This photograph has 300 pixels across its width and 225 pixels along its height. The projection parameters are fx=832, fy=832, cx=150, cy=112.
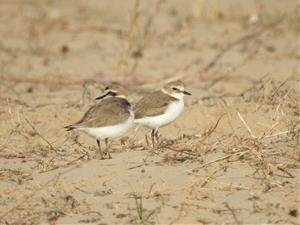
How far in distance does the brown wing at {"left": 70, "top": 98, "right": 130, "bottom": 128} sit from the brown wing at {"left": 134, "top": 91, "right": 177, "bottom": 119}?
501 mm

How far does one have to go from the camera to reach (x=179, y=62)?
45.1ft

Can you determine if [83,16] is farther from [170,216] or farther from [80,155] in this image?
[170,216]

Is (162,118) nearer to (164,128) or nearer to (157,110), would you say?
(157,110)

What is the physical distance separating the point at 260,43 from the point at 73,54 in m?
3.30

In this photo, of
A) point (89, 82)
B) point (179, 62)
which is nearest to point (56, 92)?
point (89, 82)

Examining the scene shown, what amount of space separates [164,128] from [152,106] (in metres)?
0.88

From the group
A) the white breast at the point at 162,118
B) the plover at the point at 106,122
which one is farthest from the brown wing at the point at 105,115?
the white breast at the point at 162,118

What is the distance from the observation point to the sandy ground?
6.63m

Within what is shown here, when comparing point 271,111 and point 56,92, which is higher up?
point 56,92

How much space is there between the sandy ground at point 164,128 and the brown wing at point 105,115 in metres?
0.32

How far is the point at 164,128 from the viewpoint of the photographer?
981cm

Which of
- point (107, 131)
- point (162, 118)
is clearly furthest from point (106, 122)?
point (162, 118)

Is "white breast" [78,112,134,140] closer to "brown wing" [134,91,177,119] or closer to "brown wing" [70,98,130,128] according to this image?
"brown wing" [70,98,130,128]

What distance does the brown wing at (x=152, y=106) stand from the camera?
29.2ft
